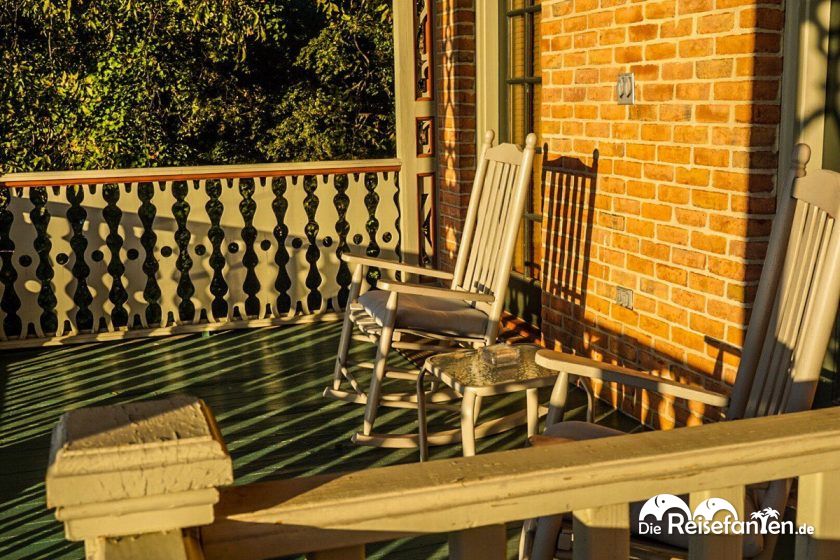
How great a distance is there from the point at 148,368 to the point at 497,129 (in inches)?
90.4

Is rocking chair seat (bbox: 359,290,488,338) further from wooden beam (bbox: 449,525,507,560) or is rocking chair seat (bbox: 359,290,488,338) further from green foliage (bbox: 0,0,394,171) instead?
→ green foliage (bbox: 0,0,394,171)

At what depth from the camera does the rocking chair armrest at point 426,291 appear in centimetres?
385

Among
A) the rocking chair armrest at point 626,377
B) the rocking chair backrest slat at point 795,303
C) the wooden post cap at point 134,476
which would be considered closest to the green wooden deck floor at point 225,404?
the rocking chair armrest at point 626,377

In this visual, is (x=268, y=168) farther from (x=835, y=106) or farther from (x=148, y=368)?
(x=835, y=106)

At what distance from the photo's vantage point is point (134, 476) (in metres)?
0.97

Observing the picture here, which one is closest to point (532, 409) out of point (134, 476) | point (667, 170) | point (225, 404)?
point (667, 170)

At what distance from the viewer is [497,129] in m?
5.78

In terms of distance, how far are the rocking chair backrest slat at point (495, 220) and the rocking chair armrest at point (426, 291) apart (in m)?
0.10

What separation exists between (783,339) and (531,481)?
4.46 feet

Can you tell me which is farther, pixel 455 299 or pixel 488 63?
pixel 488 63

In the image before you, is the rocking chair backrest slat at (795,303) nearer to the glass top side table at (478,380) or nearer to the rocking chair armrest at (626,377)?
the rocking chair armrest at (626,377)

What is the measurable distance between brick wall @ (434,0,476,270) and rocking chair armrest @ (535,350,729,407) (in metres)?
3.59

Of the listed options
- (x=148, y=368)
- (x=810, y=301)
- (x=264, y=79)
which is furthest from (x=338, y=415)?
(x=264, y=79)

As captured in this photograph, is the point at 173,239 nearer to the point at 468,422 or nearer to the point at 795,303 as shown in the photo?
the point at 468,422
